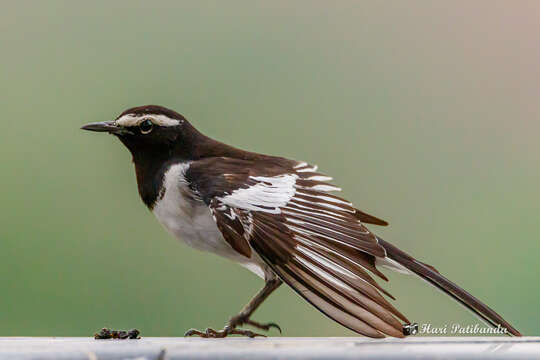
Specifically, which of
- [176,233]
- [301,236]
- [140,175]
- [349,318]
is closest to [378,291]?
[349,318]

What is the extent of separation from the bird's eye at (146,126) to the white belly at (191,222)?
10.3 inches

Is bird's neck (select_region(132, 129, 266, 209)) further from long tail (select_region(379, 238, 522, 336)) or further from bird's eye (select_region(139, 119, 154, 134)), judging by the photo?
long tail (select_region(379, 238, 522, 336))

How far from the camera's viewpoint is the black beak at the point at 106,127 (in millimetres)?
3016

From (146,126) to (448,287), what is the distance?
4.46 ft

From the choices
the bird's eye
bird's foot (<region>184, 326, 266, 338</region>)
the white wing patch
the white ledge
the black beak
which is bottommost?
bird's foot (<region>184, 326, 266, 338</region>)

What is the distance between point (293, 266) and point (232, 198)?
394 mm

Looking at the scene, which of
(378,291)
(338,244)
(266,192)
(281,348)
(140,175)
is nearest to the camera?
(281,348)

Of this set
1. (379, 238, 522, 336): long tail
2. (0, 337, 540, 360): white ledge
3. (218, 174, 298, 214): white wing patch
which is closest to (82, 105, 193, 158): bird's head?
(218, 174, 298, 214): white wing patch

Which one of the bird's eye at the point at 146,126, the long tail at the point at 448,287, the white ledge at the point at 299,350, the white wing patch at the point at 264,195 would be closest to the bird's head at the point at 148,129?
the bird's eye at the point at 146,126

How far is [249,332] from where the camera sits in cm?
271

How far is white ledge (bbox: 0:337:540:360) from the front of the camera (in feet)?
5.72

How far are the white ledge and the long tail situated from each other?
1.79 ft

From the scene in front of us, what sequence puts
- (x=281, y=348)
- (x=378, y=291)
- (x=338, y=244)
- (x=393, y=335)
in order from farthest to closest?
(x=338, y=244), (x=378, y=291), (x=393, y=335), (x=281, y=348)

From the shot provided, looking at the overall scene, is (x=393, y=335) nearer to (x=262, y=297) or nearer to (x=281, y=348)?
(x=281, y=348)
